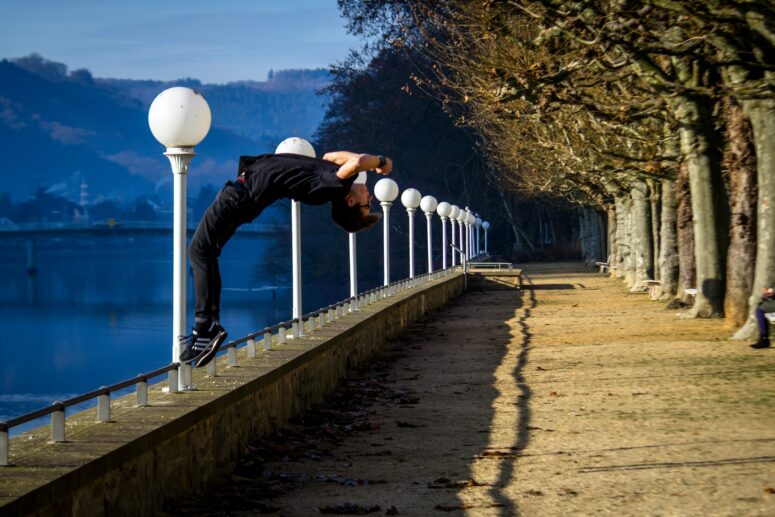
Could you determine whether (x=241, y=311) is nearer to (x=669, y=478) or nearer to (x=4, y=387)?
(x=4, y=387)

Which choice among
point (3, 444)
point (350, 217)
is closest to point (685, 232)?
point (350, 217)

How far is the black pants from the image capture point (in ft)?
27.3

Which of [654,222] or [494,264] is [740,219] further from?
[494,264]

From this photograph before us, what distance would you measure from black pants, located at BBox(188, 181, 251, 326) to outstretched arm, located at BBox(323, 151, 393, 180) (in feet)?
2.10

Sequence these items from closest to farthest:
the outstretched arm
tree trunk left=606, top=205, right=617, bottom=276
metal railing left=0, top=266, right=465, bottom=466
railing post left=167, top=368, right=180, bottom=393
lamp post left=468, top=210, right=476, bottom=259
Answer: metal railing left=0, top=266, right=465, bottom=466
the outstretched arm
railing post left=167, top=368, right=180, bottom=393
tree trunk left=606, top=205, right=617, bottom=276
lamp post left=468, top=210, right=476, bottom=259

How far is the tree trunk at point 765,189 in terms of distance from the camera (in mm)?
18516

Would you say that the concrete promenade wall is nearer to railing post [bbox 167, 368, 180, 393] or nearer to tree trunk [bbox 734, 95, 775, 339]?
railing post [bbox 167, 368, 180, 393]

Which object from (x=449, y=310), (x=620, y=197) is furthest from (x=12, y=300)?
(x=449, y=310)

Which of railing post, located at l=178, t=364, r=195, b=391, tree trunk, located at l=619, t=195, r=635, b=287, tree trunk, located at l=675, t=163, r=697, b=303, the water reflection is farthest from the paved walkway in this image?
the water reflection

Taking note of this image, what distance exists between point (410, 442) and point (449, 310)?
75.9 feet

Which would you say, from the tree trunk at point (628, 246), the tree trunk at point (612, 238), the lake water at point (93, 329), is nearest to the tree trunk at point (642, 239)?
the tree trunk at point (628, 246)

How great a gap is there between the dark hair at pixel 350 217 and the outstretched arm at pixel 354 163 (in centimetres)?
21

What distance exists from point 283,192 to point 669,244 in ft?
78.3

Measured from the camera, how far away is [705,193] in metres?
23.3
